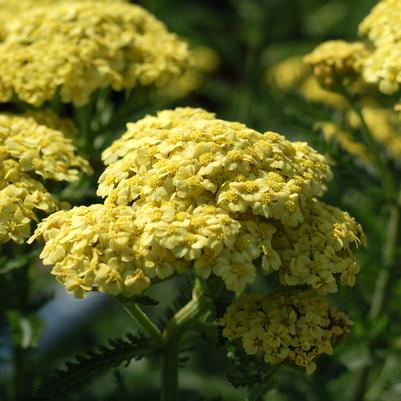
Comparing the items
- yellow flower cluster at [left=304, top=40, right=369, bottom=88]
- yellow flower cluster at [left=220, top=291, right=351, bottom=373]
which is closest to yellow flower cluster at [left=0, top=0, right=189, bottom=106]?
yellow flower cluster at [left=304, top=40, right=369, bottom=88]

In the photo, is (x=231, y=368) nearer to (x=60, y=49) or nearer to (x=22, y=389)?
(x=22, y=389)

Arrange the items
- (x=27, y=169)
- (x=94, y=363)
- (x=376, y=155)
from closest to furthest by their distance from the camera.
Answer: (x=94, y=363), (x=27, y=169), (x=376, y=155)

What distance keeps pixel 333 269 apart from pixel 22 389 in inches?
A: 63.9

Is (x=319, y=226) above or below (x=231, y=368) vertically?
above

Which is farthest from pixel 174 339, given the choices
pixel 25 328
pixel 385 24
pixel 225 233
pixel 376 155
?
pixel 385 24

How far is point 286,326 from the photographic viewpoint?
2186 millimetres

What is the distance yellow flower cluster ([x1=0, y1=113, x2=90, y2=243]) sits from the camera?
7.66 feet

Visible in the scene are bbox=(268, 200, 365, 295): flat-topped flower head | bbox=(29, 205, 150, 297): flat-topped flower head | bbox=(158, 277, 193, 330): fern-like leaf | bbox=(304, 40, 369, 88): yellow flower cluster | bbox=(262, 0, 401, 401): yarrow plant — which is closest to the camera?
bbox=(29, 205, 150, 297): flat-topped flower head

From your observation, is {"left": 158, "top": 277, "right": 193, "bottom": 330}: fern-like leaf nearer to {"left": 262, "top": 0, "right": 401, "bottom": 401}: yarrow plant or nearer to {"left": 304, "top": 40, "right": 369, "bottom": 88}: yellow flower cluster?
{"left": 262, "top": 0, "right": 401, "bottom": 401}: yarrow plant

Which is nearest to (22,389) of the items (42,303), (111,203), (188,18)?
(42,303)

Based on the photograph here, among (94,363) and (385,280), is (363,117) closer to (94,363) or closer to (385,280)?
(385,280)

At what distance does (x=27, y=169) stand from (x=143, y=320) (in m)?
0.61

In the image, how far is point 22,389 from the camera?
327cm

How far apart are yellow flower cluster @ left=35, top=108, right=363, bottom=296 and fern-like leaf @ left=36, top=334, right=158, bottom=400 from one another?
0.29 m
